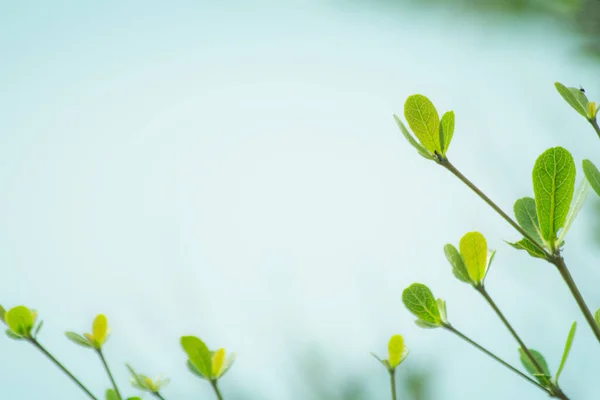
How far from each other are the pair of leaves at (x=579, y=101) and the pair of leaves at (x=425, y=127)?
0.28 feet

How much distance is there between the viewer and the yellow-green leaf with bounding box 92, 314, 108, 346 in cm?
55

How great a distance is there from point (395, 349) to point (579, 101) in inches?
9.7

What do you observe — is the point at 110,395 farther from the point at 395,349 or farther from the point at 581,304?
the point at 581,304

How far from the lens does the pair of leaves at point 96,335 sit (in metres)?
0.55

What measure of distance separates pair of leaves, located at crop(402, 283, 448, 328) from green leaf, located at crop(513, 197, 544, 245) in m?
0.09

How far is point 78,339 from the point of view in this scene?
0.55m

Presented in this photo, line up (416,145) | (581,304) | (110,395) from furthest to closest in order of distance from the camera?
(110,395) → (416,145) → (581,304)

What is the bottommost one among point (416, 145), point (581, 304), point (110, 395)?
point (110, 395)

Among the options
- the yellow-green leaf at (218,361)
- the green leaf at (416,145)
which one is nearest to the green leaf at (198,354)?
the yellow-green leaf at (218,361)

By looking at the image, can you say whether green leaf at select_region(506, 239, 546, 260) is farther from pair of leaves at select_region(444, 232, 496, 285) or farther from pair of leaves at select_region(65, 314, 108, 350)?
pair of leaves at select_region(65, 314, 108, 350)

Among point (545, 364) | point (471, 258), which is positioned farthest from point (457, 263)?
point (545, 364)

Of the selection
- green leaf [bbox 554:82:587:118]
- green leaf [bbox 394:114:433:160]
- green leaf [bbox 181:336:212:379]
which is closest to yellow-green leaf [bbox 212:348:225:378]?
green leaf [bbox 181:336:212:379]

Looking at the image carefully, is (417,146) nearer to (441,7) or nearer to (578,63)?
(578,63)

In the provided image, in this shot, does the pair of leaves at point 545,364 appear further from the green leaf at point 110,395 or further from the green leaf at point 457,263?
A: the green leaf at point 110,395
